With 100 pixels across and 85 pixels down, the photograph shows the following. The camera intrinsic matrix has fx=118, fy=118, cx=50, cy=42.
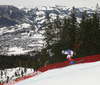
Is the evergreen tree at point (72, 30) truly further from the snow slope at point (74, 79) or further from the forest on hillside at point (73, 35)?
the snow slope at point (74, 79)

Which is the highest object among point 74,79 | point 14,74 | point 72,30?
point 72,30

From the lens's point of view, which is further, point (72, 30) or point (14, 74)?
point (14, 74)

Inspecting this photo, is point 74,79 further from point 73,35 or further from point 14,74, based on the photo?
point 14,74

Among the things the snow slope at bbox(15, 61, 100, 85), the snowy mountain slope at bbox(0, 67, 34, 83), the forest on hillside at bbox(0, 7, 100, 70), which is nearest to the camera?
the snow slope at bbox(15, 61, 100, 85)

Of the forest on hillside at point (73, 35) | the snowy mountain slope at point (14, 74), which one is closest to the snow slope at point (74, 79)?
the forest on hillside at point (73, 35)

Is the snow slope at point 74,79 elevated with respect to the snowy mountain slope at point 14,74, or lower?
elevated

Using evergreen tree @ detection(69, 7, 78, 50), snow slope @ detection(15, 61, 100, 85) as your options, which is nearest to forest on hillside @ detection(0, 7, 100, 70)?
evergreen tree @ detection(69, 7, 78, 50)

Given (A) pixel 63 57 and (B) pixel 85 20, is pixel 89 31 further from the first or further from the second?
(A) pixel 63 57

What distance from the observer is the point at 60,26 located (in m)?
32.2

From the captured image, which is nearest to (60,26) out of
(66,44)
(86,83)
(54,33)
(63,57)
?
(54,33)

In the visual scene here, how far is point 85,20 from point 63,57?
10584 mm

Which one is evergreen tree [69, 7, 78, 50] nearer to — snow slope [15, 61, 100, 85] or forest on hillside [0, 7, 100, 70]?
forest on hillside [0, 7, 100, 70]

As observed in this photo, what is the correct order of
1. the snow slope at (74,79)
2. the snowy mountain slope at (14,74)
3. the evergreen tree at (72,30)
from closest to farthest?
the snow slope at (74,79) < the evergreen tree at (72,30) < the snowy mountain slope at (14,74)

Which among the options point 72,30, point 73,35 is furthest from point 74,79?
point 72,30
